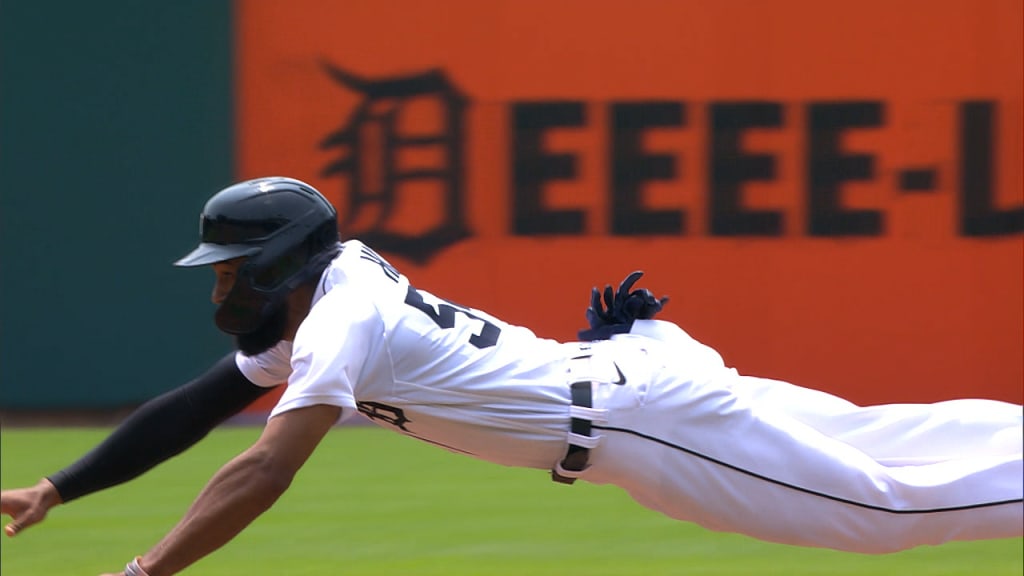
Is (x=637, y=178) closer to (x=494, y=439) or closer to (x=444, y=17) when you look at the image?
(x=444, y=17)

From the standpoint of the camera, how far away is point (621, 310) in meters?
4.39

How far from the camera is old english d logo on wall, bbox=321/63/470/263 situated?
11297mm

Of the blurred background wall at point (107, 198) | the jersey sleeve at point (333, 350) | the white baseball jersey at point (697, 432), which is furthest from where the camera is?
the blurred background wall at point (107, 198)

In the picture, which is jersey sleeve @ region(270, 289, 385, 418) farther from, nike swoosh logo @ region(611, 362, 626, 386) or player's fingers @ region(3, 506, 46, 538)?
player's fingers @ region(3, 506, 46, 538)

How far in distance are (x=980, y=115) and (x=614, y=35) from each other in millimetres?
2719

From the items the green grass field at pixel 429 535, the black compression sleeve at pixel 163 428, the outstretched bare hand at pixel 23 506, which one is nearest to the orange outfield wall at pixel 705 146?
the green grass field at pixel 429 535

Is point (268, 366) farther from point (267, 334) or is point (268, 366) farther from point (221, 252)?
point (221, 252)

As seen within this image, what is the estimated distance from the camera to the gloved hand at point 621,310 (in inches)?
172

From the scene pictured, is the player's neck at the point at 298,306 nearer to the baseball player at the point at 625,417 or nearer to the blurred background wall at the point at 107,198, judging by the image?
the baseball player at the point at 625,417

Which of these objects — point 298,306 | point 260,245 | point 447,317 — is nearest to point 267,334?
point 298,306

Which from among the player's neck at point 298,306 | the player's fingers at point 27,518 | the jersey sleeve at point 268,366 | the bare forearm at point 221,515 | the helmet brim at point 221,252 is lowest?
the player's fingers at point 27,518

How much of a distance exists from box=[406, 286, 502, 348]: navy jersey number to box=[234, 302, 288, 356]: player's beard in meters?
0.34

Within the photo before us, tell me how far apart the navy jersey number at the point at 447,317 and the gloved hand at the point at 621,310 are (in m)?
0.35

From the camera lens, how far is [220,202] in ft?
13.1
